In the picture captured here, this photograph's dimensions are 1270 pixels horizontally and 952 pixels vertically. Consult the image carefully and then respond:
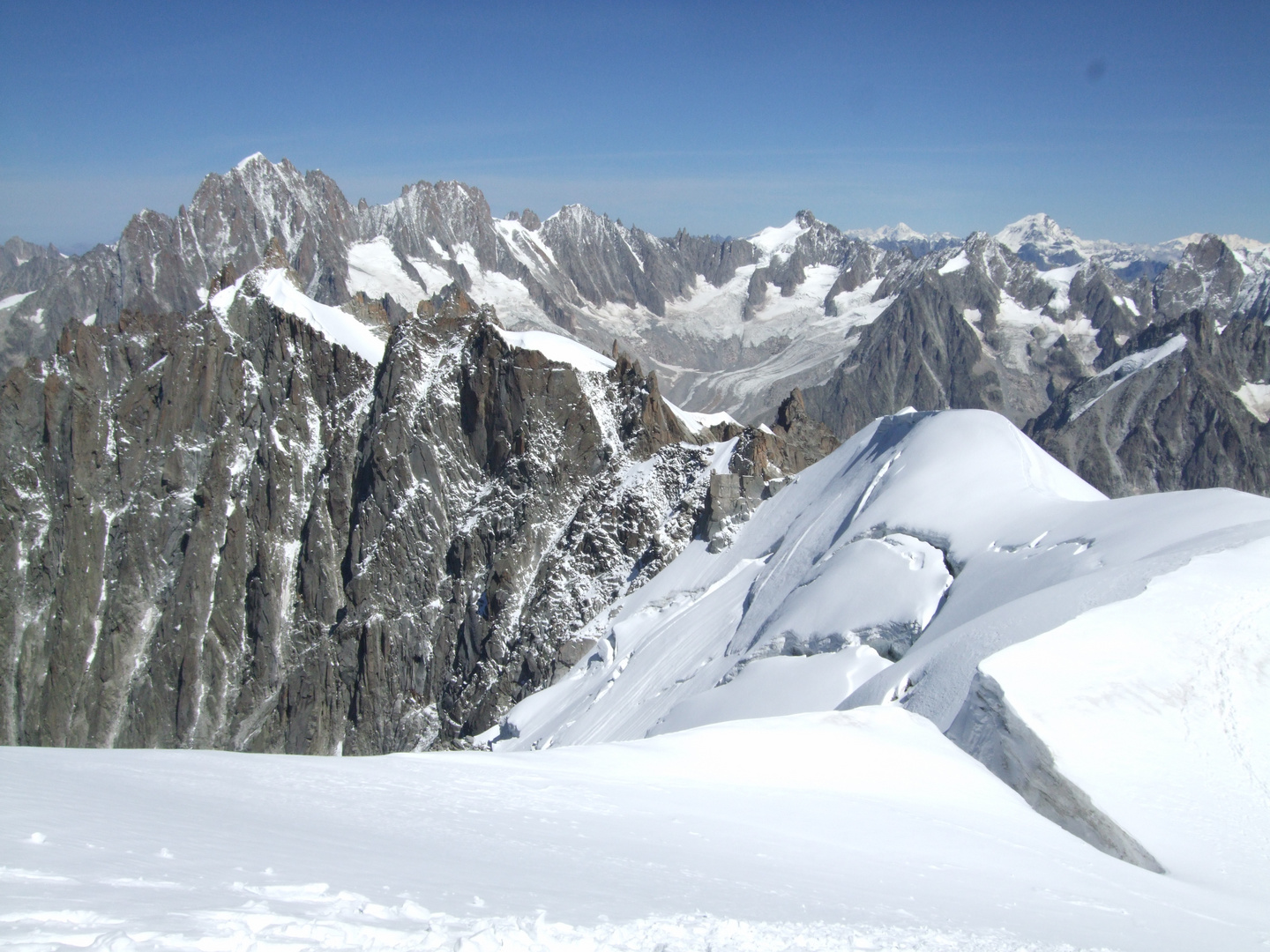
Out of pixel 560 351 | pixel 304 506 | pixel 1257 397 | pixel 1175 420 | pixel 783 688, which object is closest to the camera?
pixel 783 688

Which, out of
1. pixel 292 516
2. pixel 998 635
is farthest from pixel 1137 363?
pixel 998 635

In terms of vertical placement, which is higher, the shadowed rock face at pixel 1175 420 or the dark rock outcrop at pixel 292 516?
the shadowed rock face at pixel 1175 420

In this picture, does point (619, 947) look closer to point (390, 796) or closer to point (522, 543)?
point (390, 796)

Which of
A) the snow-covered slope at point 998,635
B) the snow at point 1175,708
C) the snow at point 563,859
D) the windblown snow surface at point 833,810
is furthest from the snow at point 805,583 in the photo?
the snow at point 563,859

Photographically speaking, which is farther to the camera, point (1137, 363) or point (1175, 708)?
point (1137, 363)

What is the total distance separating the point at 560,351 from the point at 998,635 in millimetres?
A: 53491

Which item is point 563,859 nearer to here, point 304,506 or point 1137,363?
point 304,506

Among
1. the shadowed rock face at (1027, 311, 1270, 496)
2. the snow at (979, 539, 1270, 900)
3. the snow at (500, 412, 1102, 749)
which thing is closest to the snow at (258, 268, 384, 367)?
the snow at (500, 412, 1102, 749)

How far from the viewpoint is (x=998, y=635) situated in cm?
1852

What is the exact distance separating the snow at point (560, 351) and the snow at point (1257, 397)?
445 feet

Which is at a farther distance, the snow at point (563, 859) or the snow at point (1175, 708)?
the snow at point (1175, 708)

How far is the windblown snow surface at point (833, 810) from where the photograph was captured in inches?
273

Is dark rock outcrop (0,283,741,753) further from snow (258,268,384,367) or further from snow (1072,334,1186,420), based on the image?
snow (1072,334,1186,420)

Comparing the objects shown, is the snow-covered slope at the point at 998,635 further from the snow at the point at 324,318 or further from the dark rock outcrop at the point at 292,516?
the snow at the point at 324,318
